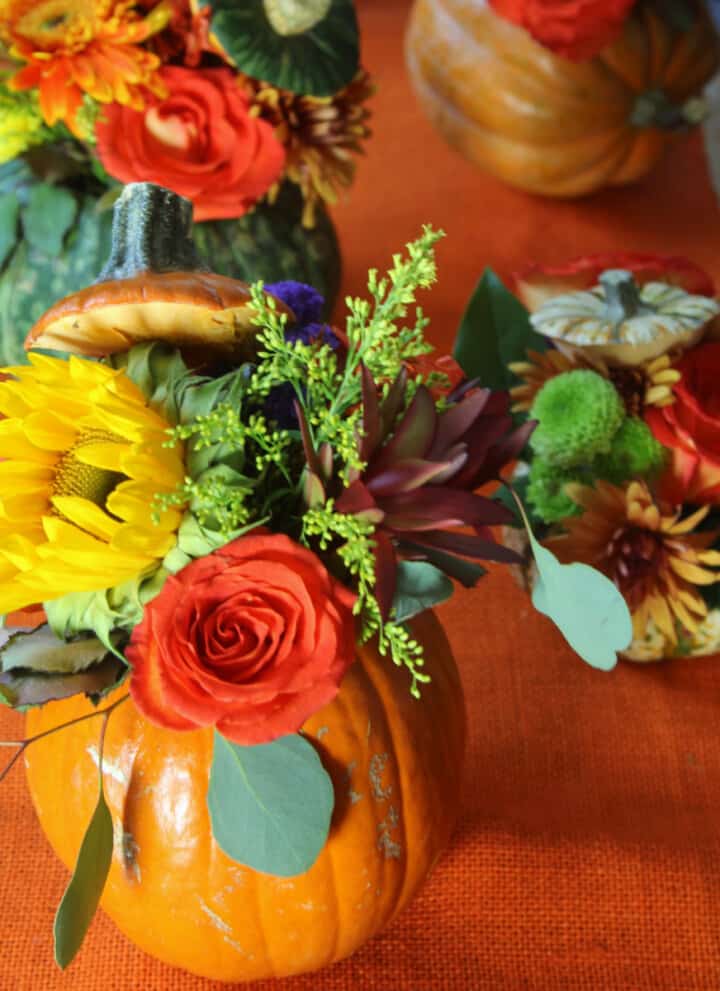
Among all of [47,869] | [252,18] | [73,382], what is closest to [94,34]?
[252,18]

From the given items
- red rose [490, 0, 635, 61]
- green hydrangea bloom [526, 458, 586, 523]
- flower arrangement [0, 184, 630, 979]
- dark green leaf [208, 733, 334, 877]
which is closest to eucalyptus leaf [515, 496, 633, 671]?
flower arrangement [0, 184, 630, 979]

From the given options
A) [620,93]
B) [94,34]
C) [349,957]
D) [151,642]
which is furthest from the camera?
[620,93]

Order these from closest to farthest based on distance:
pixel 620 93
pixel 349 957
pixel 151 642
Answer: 1. pixel 151 642
2. pixel 349 957
3. pixel 620 93

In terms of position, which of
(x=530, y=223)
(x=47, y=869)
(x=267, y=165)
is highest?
(x=267, y=165)

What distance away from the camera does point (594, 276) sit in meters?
0.66

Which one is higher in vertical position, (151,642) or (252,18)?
(252,18)

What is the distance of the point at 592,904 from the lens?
21.5 inches

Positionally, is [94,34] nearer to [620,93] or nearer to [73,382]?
[73,382]

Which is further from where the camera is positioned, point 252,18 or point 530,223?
point 530,223

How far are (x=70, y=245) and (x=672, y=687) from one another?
1.70ft

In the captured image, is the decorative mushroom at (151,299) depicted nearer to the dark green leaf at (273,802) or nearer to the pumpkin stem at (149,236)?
the pumpkin stem at (149,236)

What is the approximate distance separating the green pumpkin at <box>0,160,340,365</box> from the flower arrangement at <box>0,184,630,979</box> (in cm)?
30

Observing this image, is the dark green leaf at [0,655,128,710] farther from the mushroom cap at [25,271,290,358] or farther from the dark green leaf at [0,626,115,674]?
the mushroom cap at [25,271,290,358]

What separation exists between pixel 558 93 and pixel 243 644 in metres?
0.75
